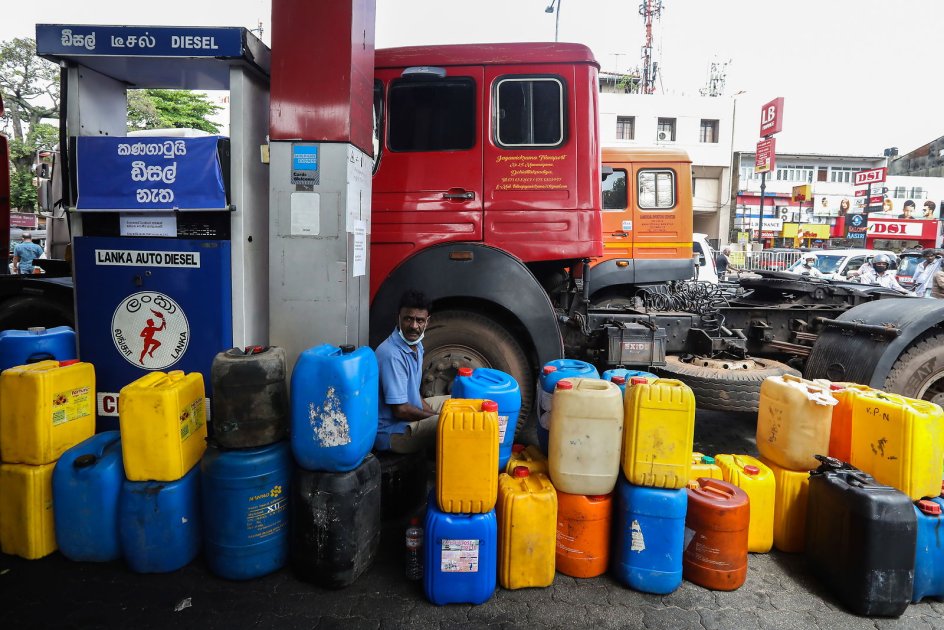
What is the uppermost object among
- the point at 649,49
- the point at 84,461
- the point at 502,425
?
the point at 649,49

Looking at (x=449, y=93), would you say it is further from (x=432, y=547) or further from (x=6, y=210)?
(x=6, y=210)

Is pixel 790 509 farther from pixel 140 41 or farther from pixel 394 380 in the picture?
pixel 140 41

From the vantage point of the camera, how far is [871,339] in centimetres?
414

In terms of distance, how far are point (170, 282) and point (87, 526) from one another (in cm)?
134

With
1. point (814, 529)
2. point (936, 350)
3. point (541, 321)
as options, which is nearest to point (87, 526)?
point (541, 321)

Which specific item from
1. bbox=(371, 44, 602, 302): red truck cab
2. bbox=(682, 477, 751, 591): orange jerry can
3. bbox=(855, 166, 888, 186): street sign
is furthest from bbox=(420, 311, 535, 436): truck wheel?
bbox=(855, 166, 888, 186): street sign

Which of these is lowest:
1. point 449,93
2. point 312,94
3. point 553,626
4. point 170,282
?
point 553,626

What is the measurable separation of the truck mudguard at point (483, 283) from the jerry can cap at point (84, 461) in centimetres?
199

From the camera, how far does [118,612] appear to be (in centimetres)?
237

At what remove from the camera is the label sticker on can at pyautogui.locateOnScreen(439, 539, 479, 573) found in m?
2.44

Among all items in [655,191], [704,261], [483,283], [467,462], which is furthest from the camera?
[704,261]

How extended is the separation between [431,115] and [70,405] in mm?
2936

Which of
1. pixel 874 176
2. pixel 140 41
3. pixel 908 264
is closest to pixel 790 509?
pixel 140 41

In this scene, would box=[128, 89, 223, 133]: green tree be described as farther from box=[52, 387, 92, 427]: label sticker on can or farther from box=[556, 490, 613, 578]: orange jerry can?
box=[556, 490, 613, 578]: orange jerry can
